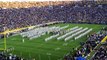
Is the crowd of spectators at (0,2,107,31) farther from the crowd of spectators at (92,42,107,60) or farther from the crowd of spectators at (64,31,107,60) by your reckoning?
the crowd of spectators at (92,42,107,60)

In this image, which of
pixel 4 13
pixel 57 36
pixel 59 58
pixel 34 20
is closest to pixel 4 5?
pixel 4 13

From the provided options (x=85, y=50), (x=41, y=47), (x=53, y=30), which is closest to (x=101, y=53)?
(x=85, y=50)

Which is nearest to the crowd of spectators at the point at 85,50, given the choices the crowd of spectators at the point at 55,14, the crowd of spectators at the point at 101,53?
the crowd of spectators at the point at 101,53

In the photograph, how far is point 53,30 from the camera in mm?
46219

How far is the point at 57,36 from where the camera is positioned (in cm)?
4116

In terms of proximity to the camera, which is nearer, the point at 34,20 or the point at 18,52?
the point at 18,52

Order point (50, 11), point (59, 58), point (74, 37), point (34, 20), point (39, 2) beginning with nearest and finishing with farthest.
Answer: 1. point (59, 58)
2. point (74, 37)
3. point (34, 20)
4. point (50, 11)
5. point (39, 2)

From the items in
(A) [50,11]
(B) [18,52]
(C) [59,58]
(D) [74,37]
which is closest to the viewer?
(C) [59,58]

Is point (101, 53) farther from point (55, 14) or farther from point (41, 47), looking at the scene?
point (55, 14)

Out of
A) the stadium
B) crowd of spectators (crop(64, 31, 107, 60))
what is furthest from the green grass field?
crowd of spectators (crop(64, 31, 107, 60))

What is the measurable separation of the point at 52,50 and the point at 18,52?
4137 millimetres

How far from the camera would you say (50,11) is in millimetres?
71500

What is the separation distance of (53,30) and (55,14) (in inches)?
922

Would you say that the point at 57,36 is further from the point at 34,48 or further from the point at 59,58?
the point at 59,58
